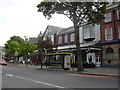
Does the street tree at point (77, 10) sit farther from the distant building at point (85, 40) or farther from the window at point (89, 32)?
the window at point (89, 32)

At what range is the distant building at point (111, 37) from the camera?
29.2 meters

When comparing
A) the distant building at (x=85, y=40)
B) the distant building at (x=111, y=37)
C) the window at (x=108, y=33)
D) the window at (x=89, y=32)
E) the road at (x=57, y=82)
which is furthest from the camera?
the window at (x=89, y=32)

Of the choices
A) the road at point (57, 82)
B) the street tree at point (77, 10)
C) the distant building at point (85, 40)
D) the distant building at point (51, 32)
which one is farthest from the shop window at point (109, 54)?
the distant building at point (51, 32)

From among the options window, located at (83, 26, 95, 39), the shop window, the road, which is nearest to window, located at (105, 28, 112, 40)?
the shop window

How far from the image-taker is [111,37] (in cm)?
3053

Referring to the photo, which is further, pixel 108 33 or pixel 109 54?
pixel 108 33

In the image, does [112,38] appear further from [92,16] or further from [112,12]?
[92,16]

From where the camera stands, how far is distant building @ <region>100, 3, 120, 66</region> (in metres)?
29.2

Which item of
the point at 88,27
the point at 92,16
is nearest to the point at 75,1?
the point at 92,16

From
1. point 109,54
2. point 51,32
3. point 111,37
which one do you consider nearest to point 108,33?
point 111,37

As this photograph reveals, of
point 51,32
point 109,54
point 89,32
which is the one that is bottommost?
point 109,54

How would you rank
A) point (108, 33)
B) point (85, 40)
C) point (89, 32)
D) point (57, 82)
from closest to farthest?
point (57, 82)
point (108, 33)
point (89, 32)
point (85, 40)

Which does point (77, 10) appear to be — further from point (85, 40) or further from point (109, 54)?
point (85, 40)

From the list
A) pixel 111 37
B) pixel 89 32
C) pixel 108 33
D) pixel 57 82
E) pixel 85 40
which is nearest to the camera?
pixel 57 82
